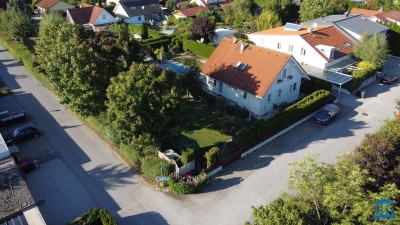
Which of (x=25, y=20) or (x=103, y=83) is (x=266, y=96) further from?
(x=25, y=20)

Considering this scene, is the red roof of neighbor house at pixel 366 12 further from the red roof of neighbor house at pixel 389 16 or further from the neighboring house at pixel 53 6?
Result: the neighboring house at pixel 53 6

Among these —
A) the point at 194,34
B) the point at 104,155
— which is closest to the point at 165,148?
the point at 104,155

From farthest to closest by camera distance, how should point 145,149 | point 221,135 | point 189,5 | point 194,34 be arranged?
point 189,5, point 194,34, point 221,135, point 145,149

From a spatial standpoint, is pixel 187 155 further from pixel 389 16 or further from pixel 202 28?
pixel 389 16

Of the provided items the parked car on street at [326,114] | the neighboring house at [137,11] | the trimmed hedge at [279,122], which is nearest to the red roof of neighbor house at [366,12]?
the trimmed hedge at [279,122]

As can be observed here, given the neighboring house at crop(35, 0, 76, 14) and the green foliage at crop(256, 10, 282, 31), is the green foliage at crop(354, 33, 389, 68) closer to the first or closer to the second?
the green foliage at crop(256, 10, 282, 31)

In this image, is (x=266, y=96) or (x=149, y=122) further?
(x=266, y=96)

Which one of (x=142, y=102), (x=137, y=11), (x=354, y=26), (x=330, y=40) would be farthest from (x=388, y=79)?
(x=137, y=11)
